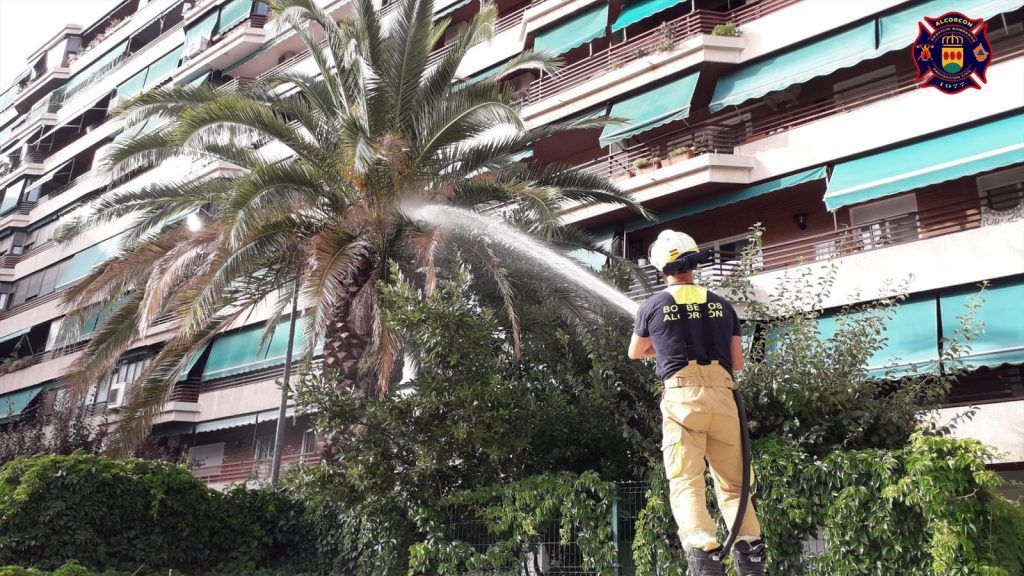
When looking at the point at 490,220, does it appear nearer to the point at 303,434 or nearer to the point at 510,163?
the point at 510,163

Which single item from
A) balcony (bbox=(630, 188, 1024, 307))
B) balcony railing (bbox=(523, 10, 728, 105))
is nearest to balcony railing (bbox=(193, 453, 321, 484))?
balcony railing (bbox=(523, 10, 728, 105))

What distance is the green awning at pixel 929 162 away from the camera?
15992 millimetres

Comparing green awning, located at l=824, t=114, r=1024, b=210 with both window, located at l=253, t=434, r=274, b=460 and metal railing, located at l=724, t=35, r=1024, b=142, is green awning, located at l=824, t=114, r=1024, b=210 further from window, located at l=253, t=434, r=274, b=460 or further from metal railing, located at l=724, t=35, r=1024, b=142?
window, located at l=253, t=434, r=274, b=460

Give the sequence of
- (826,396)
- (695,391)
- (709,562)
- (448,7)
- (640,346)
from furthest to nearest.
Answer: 1. (448,7)
2. (826,396)
3. (640,346)
4. (695,391)
5. (709,562)

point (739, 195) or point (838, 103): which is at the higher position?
point (838, 103)

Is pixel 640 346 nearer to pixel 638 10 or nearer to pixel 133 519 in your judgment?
pixel 133 519

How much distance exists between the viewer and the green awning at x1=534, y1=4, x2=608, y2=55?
2320 centimetres

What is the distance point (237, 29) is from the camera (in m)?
35.2

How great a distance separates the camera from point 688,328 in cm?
580

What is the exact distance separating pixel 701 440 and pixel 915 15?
15163 mm

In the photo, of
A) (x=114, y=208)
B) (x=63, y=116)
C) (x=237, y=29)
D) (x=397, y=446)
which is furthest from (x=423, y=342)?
(x=63, y=116)

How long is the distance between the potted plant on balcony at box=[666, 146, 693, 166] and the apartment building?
0.06 metres

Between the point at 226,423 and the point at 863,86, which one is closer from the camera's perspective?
the point at 863,86

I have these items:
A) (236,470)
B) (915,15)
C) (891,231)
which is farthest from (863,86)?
(236,470)
